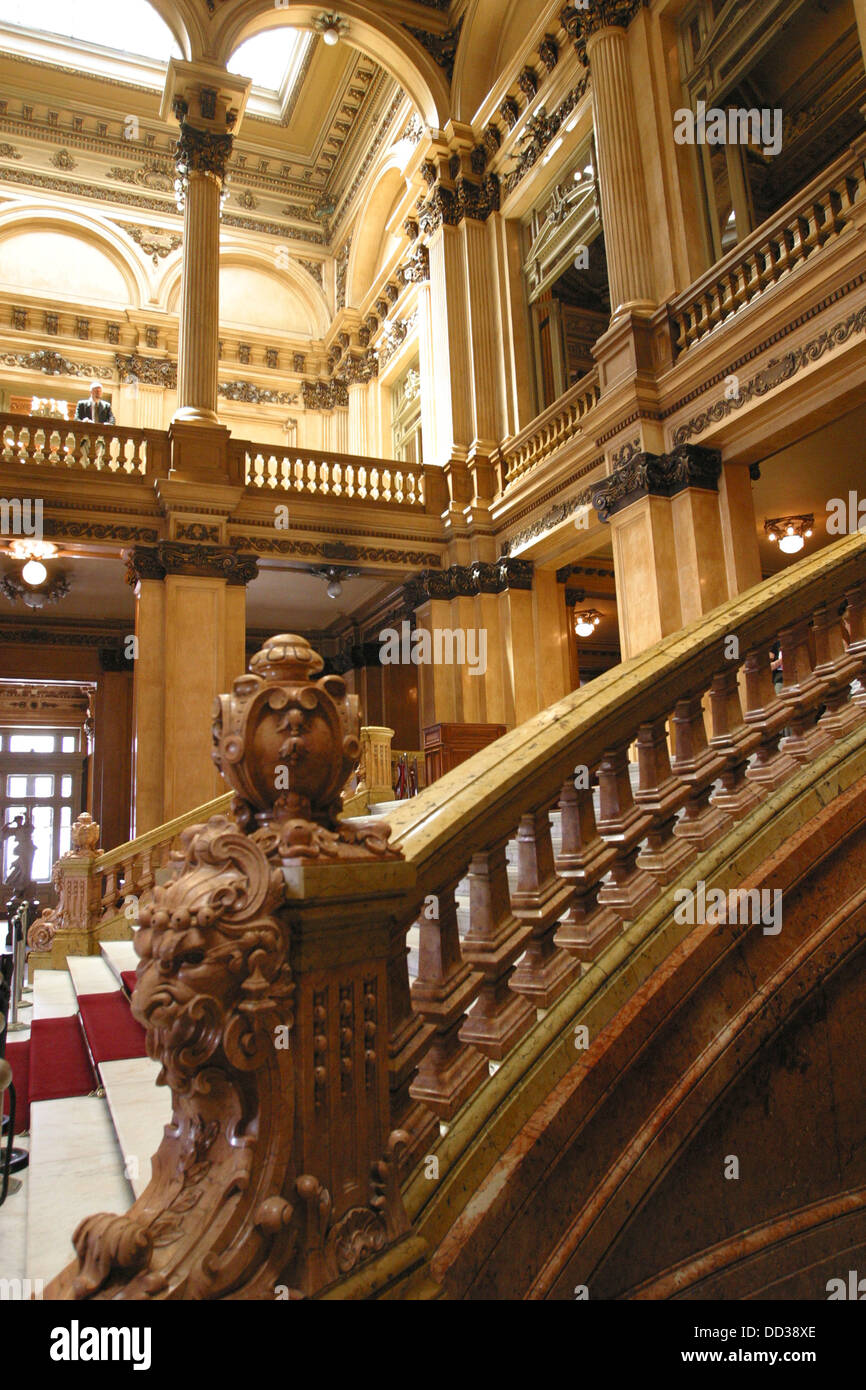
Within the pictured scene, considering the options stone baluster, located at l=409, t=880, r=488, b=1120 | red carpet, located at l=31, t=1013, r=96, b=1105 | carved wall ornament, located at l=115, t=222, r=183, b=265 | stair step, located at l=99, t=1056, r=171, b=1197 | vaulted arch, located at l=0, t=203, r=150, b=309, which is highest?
carved wall ornament, located at l=115, t=222, r=183, b=265

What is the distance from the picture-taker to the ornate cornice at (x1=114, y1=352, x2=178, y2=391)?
13.9m

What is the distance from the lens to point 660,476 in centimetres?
753

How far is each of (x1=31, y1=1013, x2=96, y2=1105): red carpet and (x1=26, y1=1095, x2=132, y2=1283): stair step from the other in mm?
147

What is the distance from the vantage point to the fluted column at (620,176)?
26.3ft

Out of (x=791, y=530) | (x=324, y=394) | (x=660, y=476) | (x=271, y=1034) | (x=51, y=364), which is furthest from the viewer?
(x=324, y=394)

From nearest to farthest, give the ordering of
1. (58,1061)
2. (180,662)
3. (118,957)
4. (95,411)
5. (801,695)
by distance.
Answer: (801,695)
(58,1061)
(118,957)
(180,662)
(95,411)

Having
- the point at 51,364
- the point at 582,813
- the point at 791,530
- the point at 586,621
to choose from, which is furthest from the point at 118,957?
the point at 51,364

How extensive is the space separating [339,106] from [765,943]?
51.2 ft

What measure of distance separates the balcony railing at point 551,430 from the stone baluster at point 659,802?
696 cm

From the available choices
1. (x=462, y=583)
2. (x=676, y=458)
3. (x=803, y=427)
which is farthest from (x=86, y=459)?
(x=803, y=427)

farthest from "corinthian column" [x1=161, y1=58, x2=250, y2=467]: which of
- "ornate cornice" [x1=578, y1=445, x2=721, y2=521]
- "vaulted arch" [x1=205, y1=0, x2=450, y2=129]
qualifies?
"ornate cornice" [x1=578, y1=445, x2=721, y2=521]

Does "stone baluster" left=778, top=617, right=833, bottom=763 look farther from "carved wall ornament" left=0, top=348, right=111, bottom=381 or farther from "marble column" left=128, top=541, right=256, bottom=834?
"carved wall ornament" left=0, top=348, right=111, bottom=381

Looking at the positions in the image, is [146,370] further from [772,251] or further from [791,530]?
[772,251]

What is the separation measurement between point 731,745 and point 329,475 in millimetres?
8996
